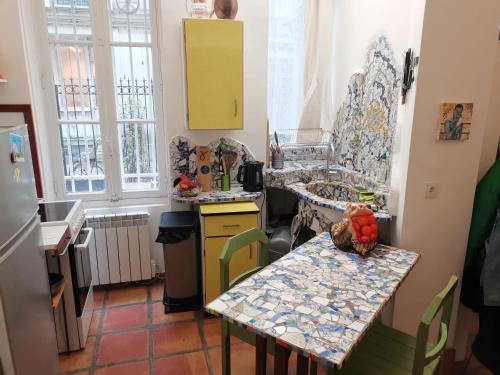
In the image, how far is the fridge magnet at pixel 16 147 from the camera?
4.68ft

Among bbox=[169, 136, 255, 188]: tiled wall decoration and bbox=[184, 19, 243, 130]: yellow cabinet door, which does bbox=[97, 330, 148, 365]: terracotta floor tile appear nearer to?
bbox=[169, 136, 255, 188]: tiled wall decoration

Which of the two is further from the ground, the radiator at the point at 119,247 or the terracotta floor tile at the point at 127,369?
the radiator at the point at 119,247

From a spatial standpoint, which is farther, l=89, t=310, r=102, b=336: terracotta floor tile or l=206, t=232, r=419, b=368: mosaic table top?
l=89, t=310, r=102, b=336: terracotta floor tile

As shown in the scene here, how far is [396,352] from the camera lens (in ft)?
5.60

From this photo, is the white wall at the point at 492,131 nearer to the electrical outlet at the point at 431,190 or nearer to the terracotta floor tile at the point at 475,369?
the electrical outlet at the point at 431,190

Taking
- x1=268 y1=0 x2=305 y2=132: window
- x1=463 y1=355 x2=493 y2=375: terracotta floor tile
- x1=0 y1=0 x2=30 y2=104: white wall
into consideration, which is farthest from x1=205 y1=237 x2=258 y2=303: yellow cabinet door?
x1=0 y1=0 x2=30 y2=104: white wall

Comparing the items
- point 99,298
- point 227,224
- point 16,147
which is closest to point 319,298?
point 227,224

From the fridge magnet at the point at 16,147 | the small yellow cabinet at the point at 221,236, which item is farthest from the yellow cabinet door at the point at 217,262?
the fridge magnet at the point at 16,147

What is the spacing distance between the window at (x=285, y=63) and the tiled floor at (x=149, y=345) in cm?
188

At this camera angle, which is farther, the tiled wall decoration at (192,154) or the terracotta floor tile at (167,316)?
the tiled wall decoration at (192,154)

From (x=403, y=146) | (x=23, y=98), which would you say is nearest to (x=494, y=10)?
(x=403, y=146)

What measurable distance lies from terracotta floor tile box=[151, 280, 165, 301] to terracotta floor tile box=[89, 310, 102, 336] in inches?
16.9

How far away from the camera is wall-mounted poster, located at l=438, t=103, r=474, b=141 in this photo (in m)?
2.03

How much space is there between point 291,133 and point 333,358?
101 inches
